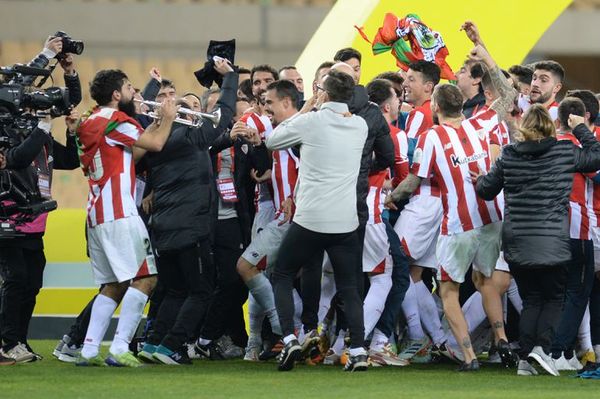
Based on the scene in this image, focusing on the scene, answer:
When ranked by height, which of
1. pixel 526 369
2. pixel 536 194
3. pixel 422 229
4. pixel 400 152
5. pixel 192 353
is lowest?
pixel 192 353

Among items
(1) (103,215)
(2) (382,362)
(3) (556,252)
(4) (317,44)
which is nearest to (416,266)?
(2) (382,362)

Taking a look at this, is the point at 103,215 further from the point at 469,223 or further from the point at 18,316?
the point at 469,223

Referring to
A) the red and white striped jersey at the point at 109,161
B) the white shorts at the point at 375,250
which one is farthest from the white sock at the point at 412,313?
the red and white striped jersey at the point at 109,161

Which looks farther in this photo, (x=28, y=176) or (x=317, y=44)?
(x=317, y=44)

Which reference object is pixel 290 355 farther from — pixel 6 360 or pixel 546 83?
pixel 546 83

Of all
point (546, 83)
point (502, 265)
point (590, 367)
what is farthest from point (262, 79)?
point (590, 367)

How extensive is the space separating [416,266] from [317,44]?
2.80m

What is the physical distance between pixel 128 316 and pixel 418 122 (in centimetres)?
238

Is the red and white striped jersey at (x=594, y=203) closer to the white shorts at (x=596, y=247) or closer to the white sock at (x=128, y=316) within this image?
the white shorts at (x=596, y=247)

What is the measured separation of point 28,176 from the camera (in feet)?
26.9

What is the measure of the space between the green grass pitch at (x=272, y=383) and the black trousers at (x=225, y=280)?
743 mm

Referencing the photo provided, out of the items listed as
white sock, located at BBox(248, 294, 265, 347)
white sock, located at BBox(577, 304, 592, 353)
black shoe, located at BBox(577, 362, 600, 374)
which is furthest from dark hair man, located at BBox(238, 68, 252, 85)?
black shoe, located at BBox(577, 362, 600, 374)

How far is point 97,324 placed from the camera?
7883 millimetres

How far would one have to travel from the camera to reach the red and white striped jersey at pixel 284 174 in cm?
862
